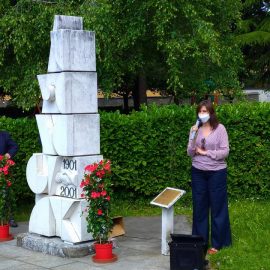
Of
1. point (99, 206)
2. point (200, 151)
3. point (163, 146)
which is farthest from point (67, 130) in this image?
point (163, 146)

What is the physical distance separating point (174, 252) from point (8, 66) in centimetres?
1067

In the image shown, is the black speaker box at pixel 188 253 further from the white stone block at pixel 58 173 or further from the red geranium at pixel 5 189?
the red geranium at pixel 5 189

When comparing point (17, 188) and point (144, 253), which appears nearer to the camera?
point (144, 253)

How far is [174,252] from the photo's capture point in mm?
6688

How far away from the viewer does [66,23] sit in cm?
791

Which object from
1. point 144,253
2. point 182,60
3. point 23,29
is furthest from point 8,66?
point 144,253

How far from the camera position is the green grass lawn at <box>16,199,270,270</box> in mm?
7020

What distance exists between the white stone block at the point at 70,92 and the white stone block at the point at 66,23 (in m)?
0.65

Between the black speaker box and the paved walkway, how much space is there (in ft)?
1.22

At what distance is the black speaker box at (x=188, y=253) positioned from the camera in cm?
662

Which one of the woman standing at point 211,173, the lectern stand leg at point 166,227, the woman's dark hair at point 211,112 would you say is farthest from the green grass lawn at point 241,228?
the woman's dark hair at point 211,112

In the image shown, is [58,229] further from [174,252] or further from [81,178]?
[174,252]

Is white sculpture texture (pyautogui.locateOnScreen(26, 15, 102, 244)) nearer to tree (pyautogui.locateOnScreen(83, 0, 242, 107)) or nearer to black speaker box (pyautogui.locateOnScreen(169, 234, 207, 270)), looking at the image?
black speaker box (pyautogui.locateOnScreen(169, 234, 207, 270))

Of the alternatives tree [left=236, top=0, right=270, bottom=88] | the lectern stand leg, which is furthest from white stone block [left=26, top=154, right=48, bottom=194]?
tree [left=236, top=0, right=270, bottom=88]
